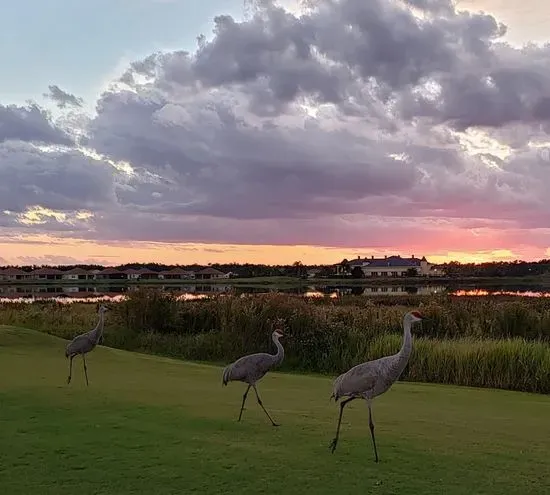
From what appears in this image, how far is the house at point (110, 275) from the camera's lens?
150875 millimetres

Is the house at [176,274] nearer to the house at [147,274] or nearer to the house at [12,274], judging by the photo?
the house at [147,274]

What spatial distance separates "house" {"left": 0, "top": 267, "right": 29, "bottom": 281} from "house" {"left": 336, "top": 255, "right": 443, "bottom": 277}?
70441 mm

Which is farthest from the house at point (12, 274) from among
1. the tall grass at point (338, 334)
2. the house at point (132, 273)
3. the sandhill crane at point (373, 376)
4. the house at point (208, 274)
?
the sandhill crane at point (373, 376)

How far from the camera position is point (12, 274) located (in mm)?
147750

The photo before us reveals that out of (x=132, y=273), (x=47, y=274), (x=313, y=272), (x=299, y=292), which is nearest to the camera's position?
(x=299, y=292)

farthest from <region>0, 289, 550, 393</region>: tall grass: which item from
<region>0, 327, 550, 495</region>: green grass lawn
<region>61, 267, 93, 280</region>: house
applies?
<region>61, 267, 93, 280</region>: house

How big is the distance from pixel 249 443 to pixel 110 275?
15076 cm

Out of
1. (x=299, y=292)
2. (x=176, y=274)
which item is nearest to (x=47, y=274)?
(x=176, y=274)

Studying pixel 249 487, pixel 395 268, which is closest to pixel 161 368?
pixel 249 487

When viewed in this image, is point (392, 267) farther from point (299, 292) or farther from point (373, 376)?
point (373, 376)

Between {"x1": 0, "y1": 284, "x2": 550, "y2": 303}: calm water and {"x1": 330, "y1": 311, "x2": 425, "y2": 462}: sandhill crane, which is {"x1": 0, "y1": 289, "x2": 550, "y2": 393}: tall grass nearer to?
{"x1": 0, "y1": 284, "x2": 550, "y2": 303}: calm water

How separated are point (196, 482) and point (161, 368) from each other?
10721 mm

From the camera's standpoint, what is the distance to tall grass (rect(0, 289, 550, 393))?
17.9 m

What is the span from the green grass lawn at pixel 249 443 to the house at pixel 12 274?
144514mm
